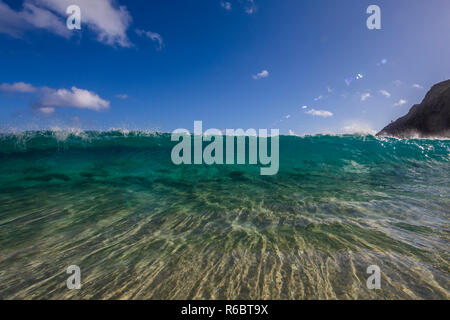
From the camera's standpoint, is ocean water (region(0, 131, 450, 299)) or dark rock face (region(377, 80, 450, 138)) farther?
dark rock face (region(377, 80, 450, 138))

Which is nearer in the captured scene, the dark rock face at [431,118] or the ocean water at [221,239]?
the ocean water at [221,239]

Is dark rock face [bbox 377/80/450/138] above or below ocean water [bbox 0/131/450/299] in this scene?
above

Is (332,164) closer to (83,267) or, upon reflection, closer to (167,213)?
(167,213)

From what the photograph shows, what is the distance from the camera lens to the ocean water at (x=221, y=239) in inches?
73.0

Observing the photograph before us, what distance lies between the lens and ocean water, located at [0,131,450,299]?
6.08 feet

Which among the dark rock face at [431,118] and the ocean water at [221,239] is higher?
the dark rock face at [431,118]

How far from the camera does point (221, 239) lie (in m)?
2.76

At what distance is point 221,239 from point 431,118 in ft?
168

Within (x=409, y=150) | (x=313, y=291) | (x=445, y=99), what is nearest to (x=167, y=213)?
A: (x=313, y=291)

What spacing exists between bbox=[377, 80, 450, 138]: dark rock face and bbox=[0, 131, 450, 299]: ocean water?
42.7 meters

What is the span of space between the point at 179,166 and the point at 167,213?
5835 mm

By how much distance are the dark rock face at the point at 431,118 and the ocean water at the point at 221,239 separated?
42.7m

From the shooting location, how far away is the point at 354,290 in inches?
69.1

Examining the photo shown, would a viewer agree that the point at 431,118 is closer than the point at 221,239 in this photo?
No
